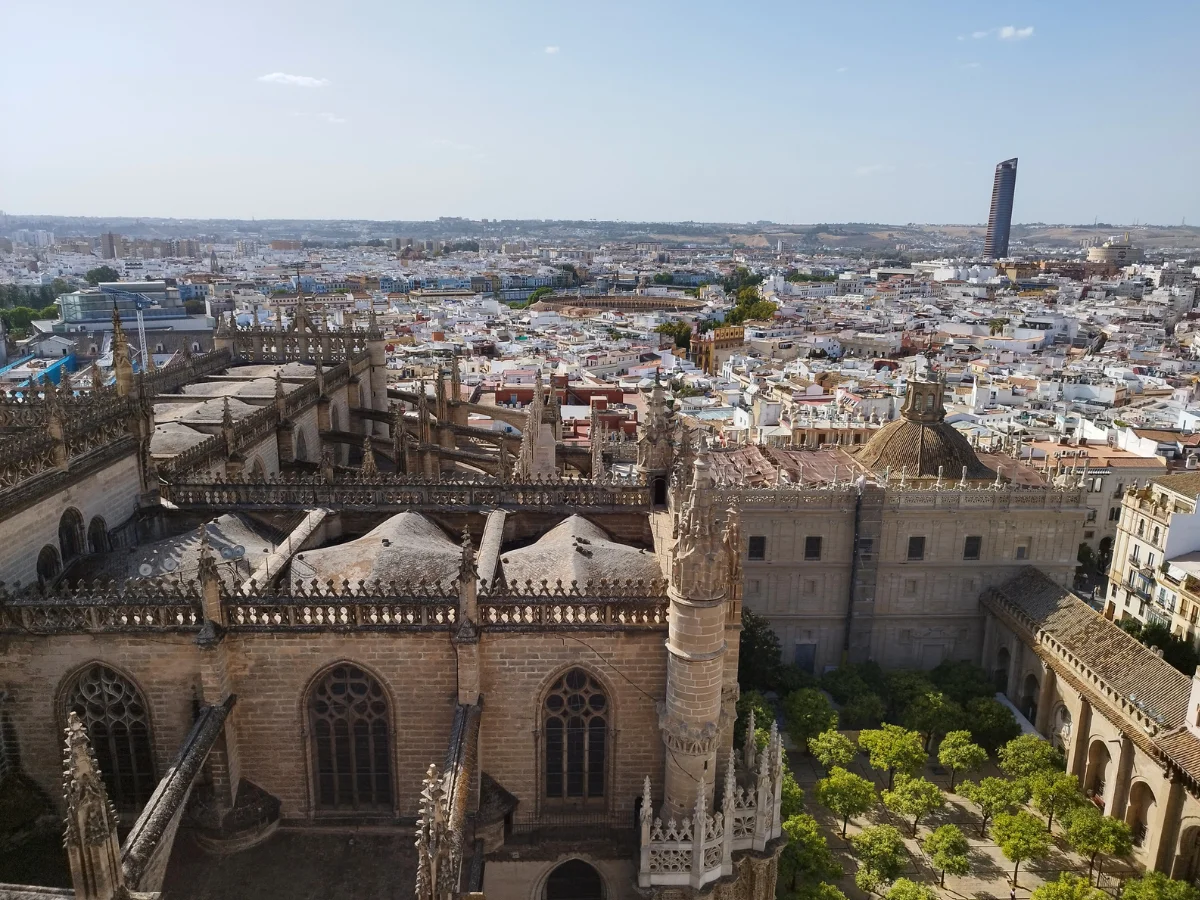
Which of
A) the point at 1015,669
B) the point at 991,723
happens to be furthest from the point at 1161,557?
the point at 991,723

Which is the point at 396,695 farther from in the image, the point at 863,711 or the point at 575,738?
the point at 863,711

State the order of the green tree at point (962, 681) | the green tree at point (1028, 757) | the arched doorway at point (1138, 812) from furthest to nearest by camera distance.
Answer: the green tree at point (962, 681), the green tree at point (1028, 757), the arched doorway at point (1138, 812)

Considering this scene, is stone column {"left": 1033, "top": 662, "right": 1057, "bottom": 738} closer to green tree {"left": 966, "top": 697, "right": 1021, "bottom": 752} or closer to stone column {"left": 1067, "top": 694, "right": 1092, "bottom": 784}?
green tree {"left": 966, "top": 697, "right": 1021, "bottom": 752}

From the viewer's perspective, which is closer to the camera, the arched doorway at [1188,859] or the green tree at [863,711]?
the arched doorway at [1188,859]

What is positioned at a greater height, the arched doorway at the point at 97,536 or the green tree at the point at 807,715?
the arched doorway at the point at 97,536

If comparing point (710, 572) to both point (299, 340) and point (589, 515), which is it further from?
point (299, 340)

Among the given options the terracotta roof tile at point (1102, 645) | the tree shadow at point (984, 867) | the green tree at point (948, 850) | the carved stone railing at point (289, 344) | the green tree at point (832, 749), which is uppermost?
the carved stone railing at point (289, 344)

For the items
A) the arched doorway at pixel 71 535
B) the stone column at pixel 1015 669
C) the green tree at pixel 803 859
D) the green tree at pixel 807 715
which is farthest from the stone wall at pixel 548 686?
the stone column at pixel 1015 669

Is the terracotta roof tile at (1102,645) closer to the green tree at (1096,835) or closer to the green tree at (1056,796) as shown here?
the green tree at (1056,796)
